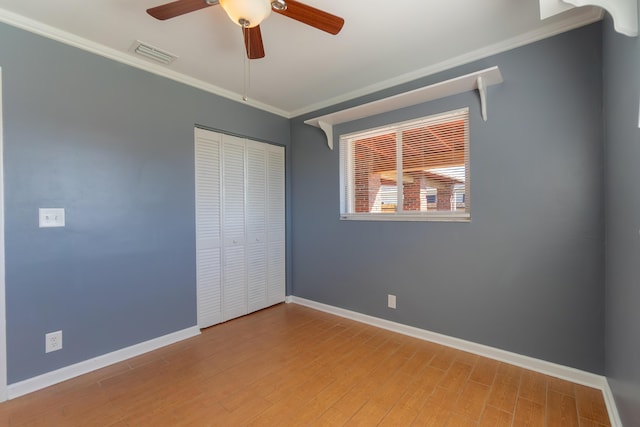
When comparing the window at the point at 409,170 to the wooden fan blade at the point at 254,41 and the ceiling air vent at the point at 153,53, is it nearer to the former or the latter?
the wooden fan blade at the point at 254,41

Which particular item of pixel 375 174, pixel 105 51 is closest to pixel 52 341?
pixel 105 51

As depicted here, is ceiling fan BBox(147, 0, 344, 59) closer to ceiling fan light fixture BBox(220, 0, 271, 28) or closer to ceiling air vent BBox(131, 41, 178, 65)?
ceiling fan light fixture BBox(220, 0, 271, 28)

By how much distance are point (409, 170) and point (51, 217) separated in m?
2.90

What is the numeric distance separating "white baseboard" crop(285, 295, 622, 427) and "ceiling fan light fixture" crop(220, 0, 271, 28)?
270cm

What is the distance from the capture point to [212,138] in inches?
118

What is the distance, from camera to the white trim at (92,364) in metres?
1.89

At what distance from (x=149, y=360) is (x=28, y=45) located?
2.44 m

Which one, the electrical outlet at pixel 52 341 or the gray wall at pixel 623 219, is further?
the electrical outlet at pixel 52 341

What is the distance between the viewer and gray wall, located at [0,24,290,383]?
1.91m

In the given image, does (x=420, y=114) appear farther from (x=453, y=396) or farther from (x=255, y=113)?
(x=453, y=396)

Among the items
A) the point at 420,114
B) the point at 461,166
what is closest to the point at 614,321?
the point at 461,166

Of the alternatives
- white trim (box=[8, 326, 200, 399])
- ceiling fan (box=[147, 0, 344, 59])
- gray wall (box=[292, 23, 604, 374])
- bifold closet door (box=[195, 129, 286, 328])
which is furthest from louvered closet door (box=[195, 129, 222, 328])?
gray wall (box=[292, 23, 604, 374])

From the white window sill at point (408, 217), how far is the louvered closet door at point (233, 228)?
1.19 m

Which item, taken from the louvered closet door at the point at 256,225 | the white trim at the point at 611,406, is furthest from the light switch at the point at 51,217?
the white trim at the point at 611,406
